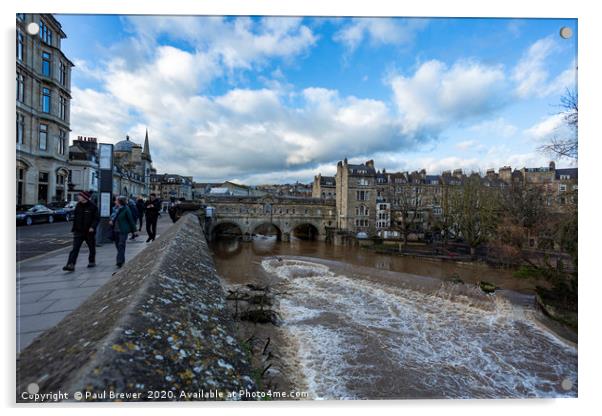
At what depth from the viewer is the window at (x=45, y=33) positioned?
2756mm

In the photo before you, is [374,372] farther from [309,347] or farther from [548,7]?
[548,7]

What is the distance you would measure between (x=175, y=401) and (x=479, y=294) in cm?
1636

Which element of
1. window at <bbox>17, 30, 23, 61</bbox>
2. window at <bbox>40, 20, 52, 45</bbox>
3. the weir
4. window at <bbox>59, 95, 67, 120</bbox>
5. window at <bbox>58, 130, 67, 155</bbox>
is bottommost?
the weir

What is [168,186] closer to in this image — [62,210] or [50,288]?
[62,210]

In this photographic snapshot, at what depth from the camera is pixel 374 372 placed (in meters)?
5.79

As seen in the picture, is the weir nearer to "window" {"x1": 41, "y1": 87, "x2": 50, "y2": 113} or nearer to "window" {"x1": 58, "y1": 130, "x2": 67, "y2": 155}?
"window" {"x1": 41, "y1": 87, "x2": 50, "y2": 113}

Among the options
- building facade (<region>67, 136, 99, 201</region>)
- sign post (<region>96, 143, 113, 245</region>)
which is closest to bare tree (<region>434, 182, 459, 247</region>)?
sign post (<region>96, 143, 113, 245</region>)

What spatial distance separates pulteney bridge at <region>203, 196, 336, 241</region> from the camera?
37562 millimetres

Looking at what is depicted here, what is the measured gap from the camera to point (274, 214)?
38844mm

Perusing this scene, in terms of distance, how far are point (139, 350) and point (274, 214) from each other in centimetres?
3751

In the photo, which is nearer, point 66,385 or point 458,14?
point 66,385

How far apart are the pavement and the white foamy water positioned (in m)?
4.04

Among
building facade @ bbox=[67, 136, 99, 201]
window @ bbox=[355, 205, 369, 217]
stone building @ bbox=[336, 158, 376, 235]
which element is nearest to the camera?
building facade @ bbox=[67, 136, 99, 201]

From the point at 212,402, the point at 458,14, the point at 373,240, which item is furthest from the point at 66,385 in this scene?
the point at 373,240
